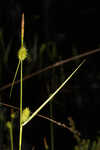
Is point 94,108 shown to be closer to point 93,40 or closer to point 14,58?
point 14,58

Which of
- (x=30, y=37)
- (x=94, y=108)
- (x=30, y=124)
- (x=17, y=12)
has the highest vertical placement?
(x=17, y=12)

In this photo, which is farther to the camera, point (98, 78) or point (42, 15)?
point (42, 15)

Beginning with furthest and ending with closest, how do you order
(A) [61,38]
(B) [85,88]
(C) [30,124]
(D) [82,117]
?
(A) [61,38]
(B) [85,88]
(D) [82,117]
(C) [30,124]

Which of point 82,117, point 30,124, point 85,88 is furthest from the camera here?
point 85,88

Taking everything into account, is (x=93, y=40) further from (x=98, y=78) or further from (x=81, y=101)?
(x=81, y=101)

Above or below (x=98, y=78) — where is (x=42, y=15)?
above

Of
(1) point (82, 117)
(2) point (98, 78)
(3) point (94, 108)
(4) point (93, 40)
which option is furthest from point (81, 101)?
(4) point (93, 40)
